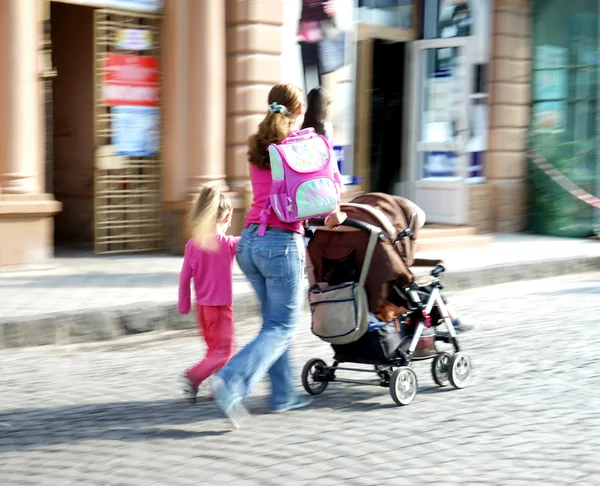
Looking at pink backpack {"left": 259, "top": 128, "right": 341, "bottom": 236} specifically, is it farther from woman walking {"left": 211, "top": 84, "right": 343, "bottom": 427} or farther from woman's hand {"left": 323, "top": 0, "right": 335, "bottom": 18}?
woman's hand {"left": 323, "top": 0, "right": 335, "bottom": 18}

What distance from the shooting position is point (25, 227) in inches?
418

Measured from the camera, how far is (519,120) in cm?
1636

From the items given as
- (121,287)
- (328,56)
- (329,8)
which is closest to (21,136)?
(121,287)

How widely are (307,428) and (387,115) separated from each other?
1118cm

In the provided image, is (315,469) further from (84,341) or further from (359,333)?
(84,341)

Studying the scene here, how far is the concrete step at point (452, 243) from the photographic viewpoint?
13.4 m

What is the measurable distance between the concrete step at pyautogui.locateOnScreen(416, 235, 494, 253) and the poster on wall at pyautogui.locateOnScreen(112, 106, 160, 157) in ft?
11.1

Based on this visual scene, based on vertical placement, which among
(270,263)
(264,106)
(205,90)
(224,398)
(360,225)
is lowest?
(224,398)

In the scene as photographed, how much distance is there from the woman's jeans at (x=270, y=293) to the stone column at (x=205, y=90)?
21.8 feet

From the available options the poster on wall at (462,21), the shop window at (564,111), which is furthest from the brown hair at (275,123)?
the shop window at (564,111)

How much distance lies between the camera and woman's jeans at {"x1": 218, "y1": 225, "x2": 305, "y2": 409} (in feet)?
17.6

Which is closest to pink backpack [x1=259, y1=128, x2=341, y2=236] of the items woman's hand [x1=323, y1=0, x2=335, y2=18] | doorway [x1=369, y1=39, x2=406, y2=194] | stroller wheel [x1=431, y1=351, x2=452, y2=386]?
stroller wheel [x1=431, y1=351, x2=452, y2=386]

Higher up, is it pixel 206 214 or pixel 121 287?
pixel 206 214

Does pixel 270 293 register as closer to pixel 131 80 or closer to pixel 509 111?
pixel 131 80
